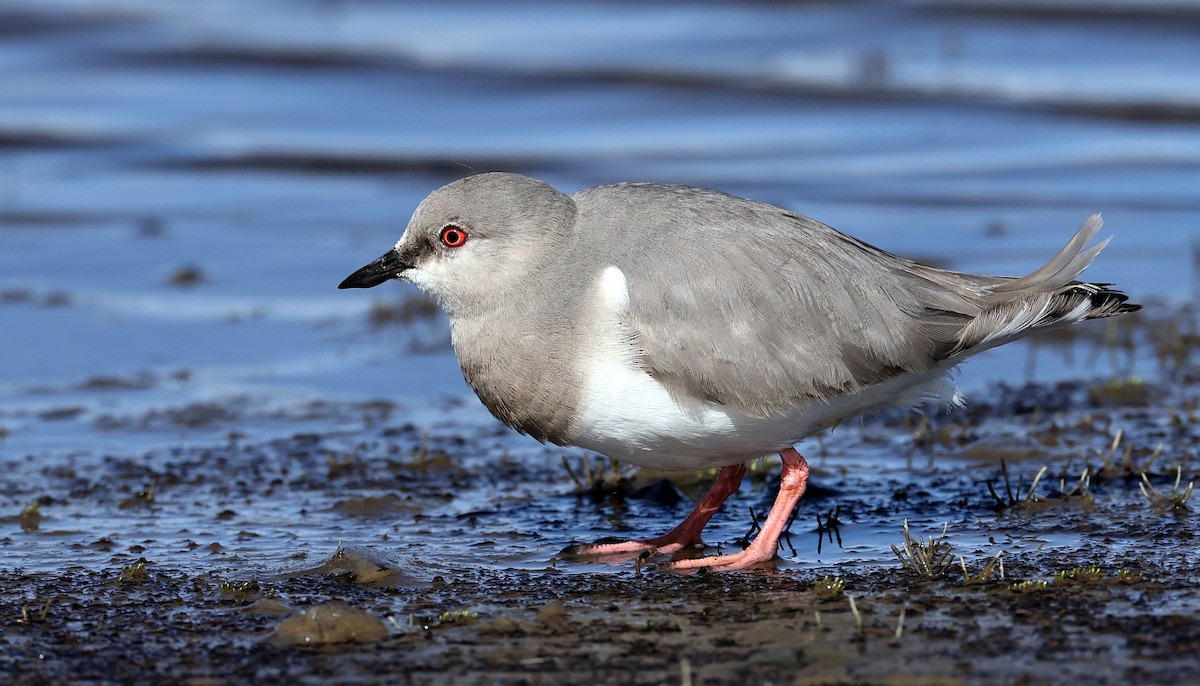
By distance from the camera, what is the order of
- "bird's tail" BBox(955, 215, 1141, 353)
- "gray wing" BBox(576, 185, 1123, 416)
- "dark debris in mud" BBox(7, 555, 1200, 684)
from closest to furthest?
"dark debris in mud" BBox(7, 555, 1200, 684), "gray wing" BBox(576, 185, 1123, 416), "bird's tail" BBox(955, 215, 1141, 353)

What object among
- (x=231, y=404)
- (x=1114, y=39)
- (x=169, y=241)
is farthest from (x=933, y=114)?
(x=231, y=404)

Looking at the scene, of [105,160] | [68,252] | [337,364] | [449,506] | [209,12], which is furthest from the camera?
[209,12]

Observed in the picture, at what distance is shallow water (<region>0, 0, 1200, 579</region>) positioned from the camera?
24.6 feet

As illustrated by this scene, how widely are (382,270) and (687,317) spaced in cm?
138

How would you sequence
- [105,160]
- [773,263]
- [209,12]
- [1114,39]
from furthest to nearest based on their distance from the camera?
[209,12] < [1114,39] < [105,160] < [773,263]

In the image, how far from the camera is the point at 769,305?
6488 millimetres

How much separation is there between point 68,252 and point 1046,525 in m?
9.16

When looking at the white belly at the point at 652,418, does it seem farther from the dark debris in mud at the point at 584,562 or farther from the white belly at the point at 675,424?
the dark debris in mud at the point at 584,562

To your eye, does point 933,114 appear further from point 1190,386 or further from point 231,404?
point 231,404

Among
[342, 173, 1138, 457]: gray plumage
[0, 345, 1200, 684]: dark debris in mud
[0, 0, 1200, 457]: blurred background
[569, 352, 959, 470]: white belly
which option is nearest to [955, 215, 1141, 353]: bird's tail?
[342, 173, 1138, 457]: gray plumage

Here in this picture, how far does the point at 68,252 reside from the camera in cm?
1316

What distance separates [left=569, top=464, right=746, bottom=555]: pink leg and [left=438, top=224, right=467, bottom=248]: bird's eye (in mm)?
1375

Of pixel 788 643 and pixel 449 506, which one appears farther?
pixel 449 506

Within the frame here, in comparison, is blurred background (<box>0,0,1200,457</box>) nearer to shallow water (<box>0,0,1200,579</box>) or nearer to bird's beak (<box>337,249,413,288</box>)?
shallow water (<box>0,0,1200,579</box>)
